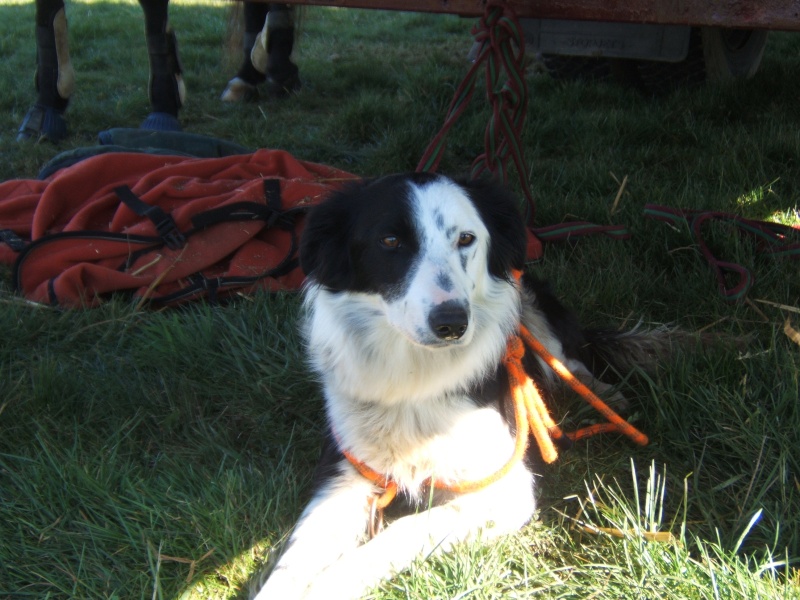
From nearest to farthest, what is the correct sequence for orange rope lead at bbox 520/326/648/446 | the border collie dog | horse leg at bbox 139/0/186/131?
1. the border collie dog
2. orange rope lead at bbox 520/326/648/446
3. horse leg at bbox 139/0/186/131

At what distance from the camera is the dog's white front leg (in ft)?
5.31

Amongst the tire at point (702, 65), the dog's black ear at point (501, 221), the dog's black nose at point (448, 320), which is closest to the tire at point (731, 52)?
the tire at point (702, 65)

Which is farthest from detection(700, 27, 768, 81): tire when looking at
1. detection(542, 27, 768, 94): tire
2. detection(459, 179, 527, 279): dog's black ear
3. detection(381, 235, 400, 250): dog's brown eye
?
detection(381, 235, 400, 250): dog's brown eye

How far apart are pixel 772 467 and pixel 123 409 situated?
1.83 m

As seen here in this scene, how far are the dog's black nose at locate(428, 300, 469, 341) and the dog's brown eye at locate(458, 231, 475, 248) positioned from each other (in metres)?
0.28

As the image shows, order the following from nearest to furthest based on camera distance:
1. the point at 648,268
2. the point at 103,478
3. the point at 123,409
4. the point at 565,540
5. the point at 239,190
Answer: the point at 565,540 → the point at 103,478 → the point at 123,409 → the point at 648,268 → the point at 239,190

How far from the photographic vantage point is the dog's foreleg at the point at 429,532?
5.25 ft

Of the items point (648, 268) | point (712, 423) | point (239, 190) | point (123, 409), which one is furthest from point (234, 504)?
point (648, 268)

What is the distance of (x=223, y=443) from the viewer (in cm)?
217

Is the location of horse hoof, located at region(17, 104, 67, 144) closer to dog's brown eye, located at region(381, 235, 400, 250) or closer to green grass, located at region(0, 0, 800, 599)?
green grass, located at region(0, 0, 800, 599)

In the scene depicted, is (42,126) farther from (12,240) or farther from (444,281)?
(444,281)

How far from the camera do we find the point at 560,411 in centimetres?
229

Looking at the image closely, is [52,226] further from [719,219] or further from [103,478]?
[719,219]

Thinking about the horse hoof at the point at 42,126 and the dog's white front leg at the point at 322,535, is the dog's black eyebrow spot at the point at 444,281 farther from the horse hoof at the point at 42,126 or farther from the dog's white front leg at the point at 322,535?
the horse hoof at the point at 42,126
